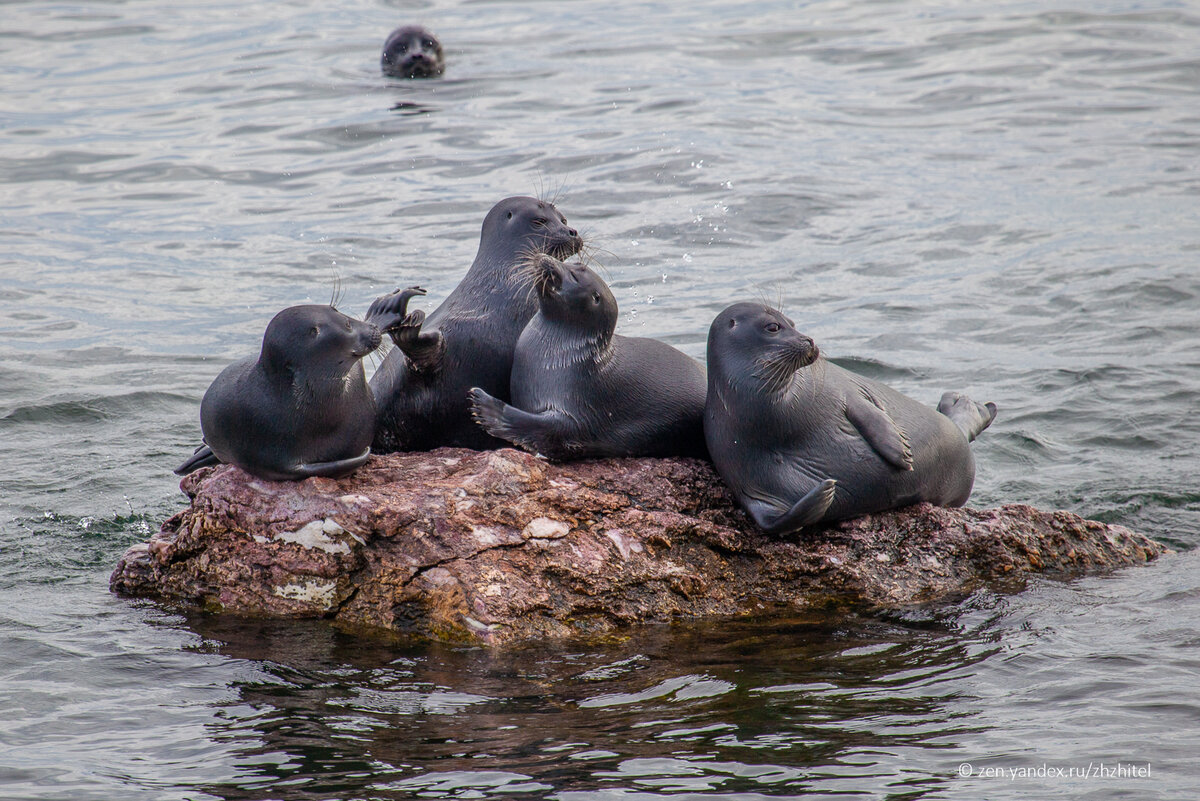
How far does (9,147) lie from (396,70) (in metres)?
5.42

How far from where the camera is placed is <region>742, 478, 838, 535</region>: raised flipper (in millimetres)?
5480

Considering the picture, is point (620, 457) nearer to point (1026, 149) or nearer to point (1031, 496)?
point (1031, 496)

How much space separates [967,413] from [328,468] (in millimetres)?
3311

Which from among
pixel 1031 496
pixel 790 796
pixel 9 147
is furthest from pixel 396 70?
pixel 790 796

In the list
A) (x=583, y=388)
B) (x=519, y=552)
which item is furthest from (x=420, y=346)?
(x=519, y=552)

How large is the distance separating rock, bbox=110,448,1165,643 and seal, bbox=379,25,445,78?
45.1ft

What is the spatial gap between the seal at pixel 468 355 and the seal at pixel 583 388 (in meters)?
0.25

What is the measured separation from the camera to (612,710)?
4.74 meters

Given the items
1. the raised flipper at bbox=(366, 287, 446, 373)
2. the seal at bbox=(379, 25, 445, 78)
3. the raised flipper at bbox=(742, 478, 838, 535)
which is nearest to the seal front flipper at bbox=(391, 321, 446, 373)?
the raised flipper at bbox=(366, 287, 446, 373)

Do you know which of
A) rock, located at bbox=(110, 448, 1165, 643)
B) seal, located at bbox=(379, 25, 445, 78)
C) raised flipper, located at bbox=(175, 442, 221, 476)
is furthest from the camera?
seal, located at bbox=(379, 25, 445, 78)

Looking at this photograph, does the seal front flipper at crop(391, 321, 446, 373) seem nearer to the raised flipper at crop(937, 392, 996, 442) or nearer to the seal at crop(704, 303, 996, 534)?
the seal at crop(704, 303, 996, 534)

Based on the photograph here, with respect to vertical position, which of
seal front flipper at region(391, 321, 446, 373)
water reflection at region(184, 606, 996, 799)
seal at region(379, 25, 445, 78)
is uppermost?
seal at region(379, 25, 445, 78)

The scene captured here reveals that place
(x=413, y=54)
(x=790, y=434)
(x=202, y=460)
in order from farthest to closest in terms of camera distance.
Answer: (x=413, y=54), (x=202, y=460), (x=790, y=434)

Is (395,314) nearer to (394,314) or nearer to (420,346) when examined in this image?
(394,314)
